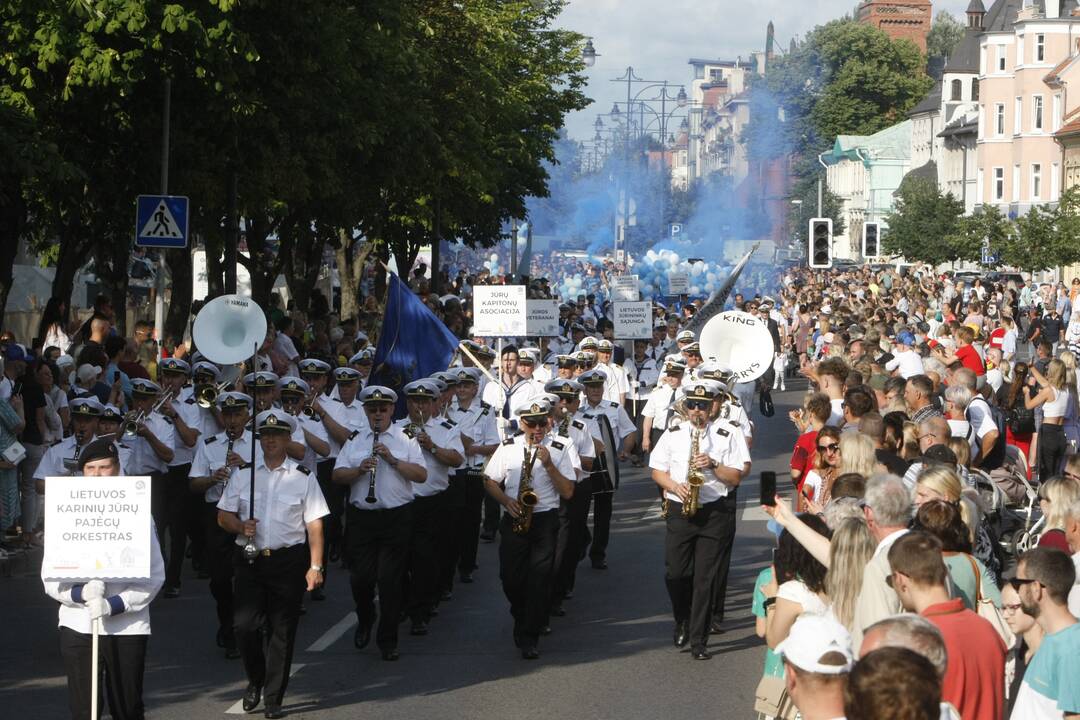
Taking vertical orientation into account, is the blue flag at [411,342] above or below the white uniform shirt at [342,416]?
above

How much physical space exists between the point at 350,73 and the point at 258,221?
877cm

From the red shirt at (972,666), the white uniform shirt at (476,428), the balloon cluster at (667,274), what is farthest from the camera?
the balloon cluster at (667,274)

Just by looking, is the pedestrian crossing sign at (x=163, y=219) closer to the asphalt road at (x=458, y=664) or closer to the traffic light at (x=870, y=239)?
the asphalt road at (x=458, y=664)

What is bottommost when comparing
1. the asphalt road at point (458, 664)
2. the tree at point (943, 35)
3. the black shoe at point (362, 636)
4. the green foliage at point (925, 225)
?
the asphalt road at point (458, 664)

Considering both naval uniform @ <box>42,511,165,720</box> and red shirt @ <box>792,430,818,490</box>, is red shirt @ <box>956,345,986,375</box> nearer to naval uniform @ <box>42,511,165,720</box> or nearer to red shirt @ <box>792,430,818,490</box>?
red shirt @ <box>792,430,818,490</box>

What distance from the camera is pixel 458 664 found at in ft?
38.0

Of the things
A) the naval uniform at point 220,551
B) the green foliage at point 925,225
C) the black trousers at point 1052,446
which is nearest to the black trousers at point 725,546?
the naval uniform at point 220,551

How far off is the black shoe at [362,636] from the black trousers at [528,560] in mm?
992

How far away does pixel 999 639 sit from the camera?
6.23m

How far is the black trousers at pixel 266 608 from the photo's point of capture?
10195mm

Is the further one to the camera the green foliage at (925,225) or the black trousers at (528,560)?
the green foliage at (925,225)

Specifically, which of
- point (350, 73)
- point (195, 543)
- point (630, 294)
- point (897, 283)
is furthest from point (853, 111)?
point (195, 543)

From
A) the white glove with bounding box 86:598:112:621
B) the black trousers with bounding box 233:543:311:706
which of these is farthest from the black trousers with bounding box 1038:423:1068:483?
the white glove with bounding box 86:598:112:621

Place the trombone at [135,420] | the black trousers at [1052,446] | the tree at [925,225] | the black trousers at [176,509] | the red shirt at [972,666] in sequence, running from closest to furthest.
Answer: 1. the red shirt at [972,666]
2. the trombone at [135,420]
3. the black trousers at [176,509]
4. the black trousers at [1052,446]
5. the tree at [925,225]
